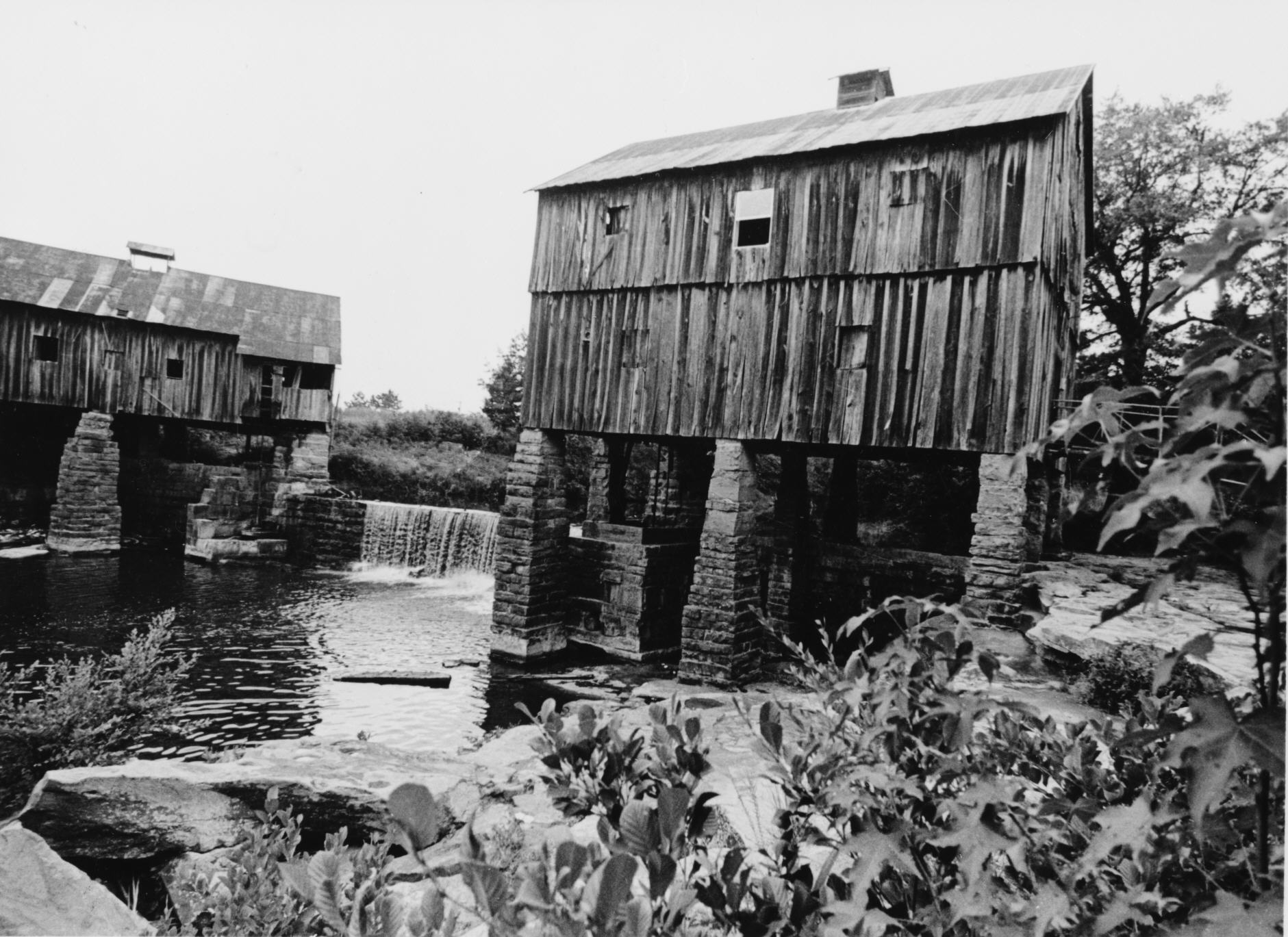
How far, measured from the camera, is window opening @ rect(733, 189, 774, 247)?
12.8 m

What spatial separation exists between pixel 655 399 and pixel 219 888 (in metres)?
10.6

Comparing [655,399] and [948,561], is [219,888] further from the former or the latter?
[948,561]

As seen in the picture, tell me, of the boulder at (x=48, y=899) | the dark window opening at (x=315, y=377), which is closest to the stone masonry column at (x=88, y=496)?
the dark window opening at (x=315, y=377)

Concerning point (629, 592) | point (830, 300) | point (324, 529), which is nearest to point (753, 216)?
point (830, 300)

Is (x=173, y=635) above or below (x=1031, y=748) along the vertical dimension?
below

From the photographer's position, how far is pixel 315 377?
27547mm

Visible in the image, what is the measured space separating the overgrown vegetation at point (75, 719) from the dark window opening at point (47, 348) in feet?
66.4

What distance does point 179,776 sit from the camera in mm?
5543

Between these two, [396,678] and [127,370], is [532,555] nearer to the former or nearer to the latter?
[396,678]

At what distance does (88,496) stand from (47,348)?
5013 mm

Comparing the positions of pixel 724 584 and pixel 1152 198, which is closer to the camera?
pixel 724 584

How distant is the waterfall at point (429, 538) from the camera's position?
20641 mm

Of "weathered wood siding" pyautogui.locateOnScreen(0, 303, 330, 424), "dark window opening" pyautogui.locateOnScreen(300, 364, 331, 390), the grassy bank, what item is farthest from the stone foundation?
"dark window opening" pyautogui.locateOnScreen(300, 364, 331, 390)

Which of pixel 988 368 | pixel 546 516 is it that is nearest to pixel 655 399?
pixel 546 516
